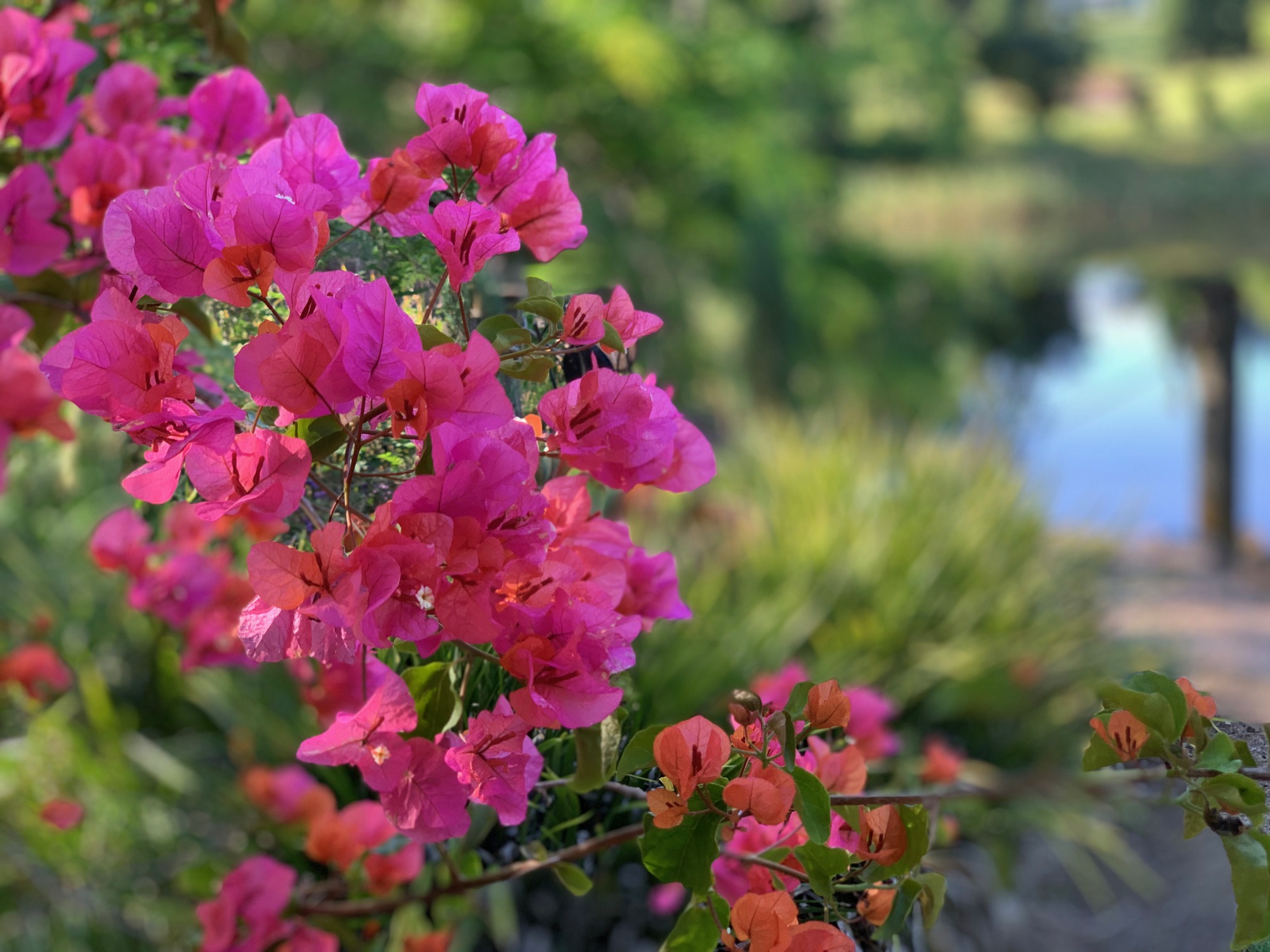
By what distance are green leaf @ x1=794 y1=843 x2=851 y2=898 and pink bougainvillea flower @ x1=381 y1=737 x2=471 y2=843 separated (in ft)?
0.37

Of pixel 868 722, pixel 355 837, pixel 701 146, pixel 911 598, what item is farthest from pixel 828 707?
pixel 701 146

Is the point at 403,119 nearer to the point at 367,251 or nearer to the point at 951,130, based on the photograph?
the point at 367,251

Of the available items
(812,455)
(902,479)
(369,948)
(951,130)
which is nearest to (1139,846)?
(902,479)

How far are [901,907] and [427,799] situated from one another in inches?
6.6

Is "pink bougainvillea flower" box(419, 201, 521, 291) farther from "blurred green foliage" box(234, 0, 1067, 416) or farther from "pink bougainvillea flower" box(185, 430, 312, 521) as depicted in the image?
"blurred green foliage" box(234, 0, 1067, 416)

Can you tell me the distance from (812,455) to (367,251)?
2.27 m

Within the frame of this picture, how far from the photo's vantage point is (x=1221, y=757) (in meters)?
0.33

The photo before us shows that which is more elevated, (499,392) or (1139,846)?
(499,392)

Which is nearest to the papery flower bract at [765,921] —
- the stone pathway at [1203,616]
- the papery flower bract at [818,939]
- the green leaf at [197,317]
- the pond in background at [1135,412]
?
the papery flower bract at [818,939]

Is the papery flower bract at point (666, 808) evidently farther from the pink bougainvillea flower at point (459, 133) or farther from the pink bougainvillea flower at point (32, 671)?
the pink bougainvillea flower at point (32, 671)

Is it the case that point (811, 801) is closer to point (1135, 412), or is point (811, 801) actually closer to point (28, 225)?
point (28, 225)

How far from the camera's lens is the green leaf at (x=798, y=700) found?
353 mm

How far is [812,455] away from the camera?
2.63 metres

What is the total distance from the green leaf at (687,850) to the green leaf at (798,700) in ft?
0.14
